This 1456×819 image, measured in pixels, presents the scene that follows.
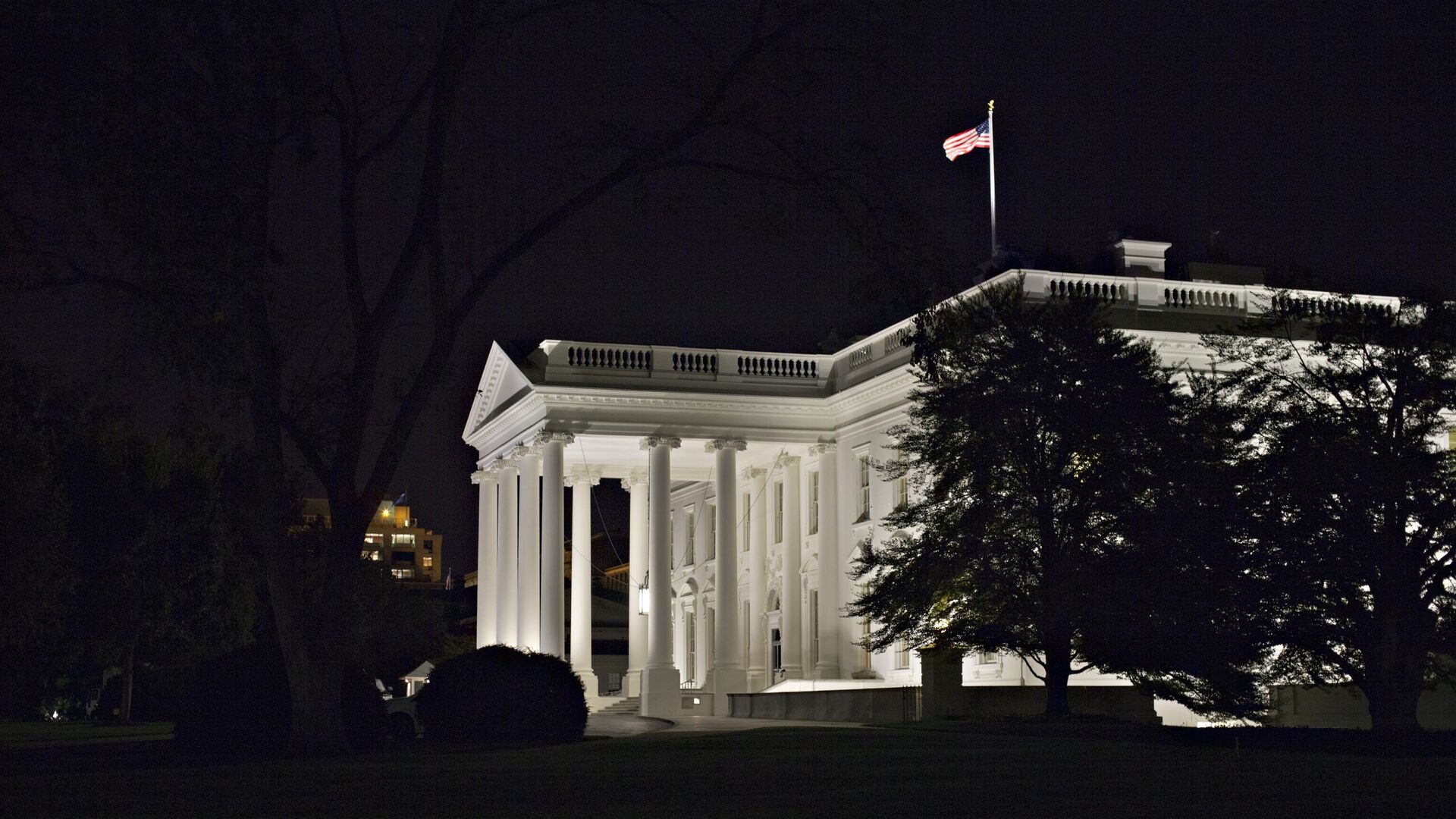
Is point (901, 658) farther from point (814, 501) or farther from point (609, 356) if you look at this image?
point (609, 356)

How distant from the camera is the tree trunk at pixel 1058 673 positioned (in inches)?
1272

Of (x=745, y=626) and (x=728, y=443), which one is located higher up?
(x=728, y=443)

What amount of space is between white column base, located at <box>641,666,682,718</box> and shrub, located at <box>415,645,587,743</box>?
1974 cm

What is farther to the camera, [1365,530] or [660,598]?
[660,598]

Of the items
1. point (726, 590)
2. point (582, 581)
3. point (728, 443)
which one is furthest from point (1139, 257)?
point (582, 581)

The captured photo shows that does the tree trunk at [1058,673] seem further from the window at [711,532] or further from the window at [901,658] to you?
the window at [711,532]

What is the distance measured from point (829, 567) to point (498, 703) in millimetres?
24491

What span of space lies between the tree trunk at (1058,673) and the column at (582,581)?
2169 centimetres

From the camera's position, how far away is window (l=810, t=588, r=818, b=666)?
54125 millimetres

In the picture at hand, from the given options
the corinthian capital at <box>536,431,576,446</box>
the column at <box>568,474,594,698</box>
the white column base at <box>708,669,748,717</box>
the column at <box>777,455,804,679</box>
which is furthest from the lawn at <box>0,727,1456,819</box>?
the column at <box>777,455,804,679</box>

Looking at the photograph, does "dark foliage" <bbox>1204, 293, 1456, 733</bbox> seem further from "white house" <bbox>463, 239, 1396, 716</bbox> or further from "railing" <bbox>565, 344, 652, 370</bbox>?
"railing" <bbox>565, 344, 652, 370</bbox>

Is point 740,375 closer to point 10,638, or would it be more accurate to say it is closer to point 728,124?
point 10,638

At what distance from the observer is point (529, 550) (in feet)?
173

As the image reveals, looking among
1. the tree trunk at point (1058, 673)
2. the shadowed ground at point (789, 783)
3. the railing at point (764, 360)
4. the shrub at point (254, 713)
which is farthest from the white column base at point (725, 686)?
the shadowed ground at point (789, 783)
